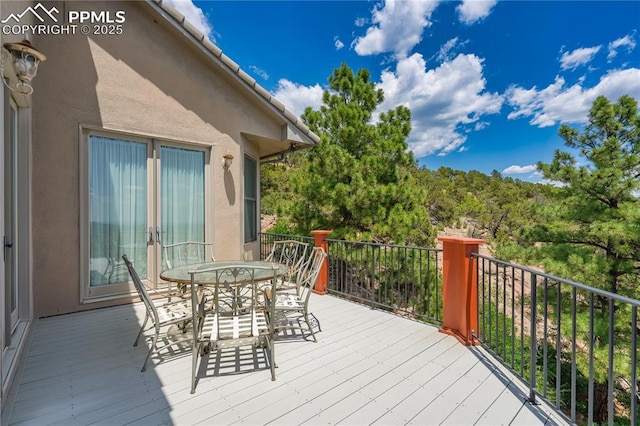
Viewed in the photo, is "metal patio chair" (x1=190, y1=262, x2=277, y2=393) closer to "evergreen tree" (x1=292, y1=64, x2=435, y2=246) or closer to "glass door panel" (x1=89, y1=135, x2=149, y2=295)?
"glass door panel" (x1=89, y1=135, x2=149, y2=295)

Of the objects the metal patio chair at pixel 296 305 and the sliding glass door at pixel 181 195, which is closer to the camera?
the metal patio chair at pixel 296 305

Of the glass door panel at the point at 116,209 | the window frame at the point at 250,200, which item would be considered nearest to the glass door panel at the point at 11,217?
the glass door panel at the point at 116,209

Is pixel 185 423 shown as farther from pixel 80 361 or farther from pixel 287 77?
pixel 287 77

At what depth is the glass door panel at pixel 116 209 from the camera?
13.0 ft

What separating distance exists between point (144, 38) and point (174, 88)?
761 millimetres

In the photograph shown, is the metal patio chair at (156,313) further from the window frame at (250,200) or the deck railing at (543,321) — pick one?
the window frame at (250,200)

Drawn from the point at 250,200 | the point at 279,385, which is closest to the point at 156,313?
the point at 279,385

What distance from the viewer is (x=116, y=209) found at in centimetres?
411

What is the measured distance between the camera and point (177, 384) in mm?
2289

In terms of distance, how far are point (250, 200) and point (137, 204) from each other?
2.25 m

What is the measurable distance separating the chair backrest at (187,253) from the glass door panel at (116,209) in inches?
13.1

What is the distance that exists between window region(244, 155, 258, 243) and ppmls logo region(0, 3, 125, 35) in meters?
2.72

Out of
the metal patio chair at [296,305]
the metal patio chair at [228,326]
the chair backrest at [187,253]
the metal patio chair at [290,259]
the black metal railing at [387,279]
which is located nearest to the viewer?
the metal patio chair at [228,326]

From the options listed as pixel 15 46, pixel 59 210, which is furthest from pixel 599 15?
pixel 59 210
